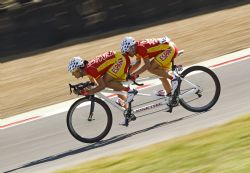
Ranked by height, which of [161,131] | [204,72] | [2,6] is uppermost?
[2,6]

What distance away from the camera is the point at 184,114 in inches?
474

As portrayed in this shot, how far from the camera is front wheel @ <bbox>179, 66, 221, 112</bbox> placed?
1172 centimetres

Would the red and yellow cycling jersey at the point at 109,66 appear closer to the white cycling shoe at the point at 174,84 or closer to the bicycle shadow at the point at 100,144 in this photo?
the white cycling shoe at the point at 174,84

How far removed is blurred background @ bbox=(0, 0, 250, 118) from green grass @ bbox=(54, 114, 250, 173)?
9187mm

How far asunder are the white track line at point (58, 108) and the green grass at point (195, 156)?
5.33 metres

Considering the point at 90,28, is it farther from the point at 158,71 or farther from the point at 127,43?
the point at 127,43

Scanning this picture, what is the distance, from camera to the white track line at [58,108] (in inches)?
579

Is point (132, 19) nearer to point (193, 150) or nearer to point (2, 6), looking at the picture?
point (2, 6)

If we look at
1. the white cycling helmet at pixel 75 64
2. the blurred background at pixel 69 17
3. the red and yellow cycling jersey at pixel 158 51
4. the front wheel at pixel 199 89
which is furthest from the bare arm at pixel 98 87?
the blurred background at pixel 69 17

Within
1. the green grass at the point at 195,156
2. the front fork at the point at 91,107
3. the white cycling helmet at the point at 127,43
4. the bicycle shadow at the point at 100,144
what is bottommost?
the bicycle shadow at the point at 100,144

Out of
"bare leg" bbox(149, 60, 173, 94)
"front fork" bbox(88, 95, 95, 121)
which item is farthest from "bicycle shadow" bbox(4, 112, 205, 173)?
"bare leg" bbox(149, 60, 173, 94)

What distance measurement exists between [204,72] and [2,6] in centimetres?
1120

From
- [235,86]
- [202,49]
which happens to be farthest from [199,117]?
[202,49]

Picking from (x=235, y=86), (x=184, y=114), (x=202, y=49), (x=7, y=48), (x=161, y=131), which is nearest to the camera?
(x=161, y=131)
